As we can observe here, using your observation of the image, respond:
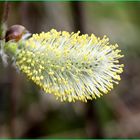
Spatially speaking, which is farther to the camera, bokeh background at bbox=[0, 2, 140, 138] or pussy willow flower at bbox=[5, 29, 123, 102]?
bokeh background at bbox=[0, 2, 140, 138]

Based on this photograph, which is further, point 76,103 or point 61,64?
point 76,103

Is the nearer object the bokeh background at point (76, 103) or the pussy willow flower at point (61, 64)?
the pussy willow flower at point (61, 64)

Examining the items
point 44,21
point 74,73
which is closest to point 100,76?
point 74,73

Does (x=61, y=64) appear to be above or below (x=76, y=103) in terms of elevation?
below

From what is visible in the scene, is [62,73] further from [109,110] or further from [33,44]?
[109,110]
